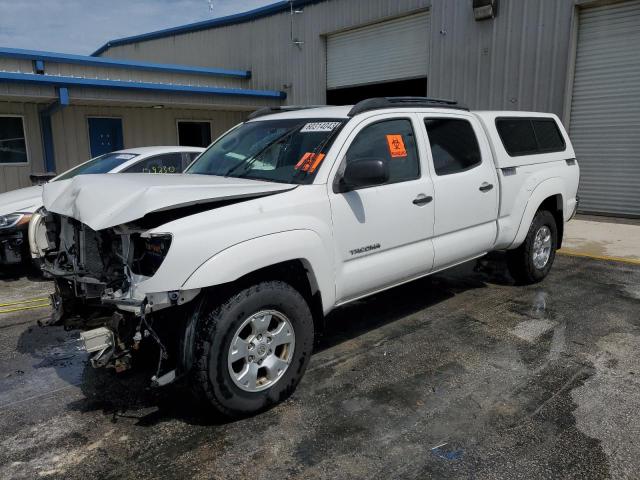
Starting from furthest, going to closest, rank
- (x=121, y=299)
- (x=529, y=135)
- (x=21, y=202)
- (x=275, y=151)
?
(x=21, y=202), (x=529, y=135), (x=275, y=151), (x=121, y=299)

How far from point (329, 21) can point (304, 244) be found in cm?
1422

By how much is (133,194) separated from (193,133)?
14.3 meters

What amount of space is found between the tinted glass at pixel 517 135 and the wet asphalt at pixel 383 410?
178 cm

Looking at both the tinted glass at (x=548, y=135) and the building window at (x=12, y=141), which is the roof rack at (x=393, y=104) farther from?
the building window at (x=12, y=141)

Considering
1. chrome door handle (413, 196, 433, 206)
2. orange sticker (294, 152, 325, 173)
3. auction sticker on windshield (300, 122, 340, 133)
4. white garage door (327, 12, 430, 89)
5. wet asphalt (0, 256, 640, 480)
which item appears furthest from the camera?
white garage door (327, 12, 430, 89)

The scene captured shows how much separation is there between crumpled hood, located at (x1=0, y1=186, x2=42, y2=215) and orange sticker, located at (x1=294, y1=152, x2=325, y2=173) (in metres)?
4.34

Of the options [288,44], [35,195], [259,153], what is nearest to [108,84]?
[35,195]

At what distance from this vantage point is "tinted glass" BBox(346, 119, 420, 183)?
4.10m

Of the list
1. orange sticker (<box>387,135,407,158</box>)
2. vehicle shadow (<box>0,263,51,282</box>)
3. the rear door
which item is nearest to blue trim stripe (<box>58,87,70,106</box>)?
vehicle shadow (<box>0,263,51,282</box>)

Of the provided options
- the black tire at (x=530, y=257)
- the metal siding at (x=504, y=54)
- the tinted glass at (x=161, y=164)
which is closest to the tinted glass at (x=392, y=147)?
the black tire at (x=530, y=257)

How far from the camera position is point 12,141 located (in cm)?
1281

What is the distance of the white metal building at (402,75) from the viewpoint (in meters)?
11.1

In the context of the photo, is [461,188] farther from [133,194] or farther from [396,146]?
[133,194]

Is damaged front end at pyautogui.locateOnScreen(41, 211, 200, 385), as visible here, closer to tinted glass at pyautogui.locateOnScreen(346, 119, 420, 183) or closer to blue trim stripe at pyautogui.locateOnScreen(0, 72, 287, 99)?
tinted glass at pyautogui.locateOnScreen(346, 119, 420, 183)
